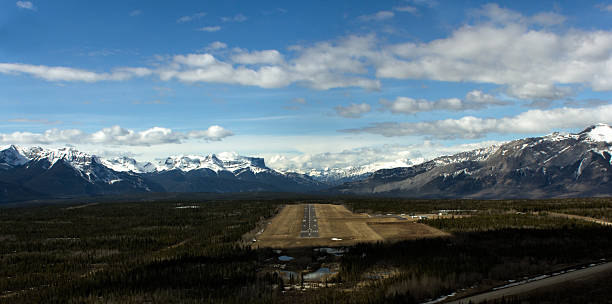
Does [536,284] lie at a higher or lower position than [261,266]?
higher

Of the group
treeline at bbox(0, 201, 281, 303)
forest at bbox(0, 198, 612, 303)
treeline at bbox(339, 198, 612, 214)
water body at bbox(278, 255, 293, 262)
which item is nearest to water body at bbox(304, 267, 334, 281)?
forest at bbox(0, 198, 612, 303)

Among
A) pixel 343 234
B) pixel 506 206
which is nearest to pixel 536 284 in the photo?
pixel 343 234

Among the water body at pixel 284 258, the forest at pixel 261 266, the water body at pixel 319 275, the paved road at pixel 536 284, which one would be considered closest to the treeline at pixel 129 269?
the forest at pixel 261 266

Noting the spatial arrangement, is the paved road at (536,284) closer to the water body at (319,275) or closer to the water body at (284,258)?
the water body at (319,275)

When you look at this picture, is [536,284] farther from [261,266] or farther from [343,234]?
[343,234]

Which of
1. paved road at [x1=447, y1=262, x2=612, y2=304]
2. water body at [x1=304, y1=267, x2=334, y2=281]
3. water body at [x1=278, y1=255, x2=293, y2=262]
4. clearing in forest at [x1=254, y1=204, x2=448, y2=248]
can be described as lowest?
water body at [x1=304, y1=267, x2=334, y2=281]

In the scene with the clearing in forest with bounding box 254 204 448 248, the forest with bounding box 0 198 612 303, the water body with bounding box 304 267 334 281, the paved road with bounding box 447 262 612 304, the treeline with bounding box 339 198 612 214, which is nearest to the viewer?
the paved road with bounding box 447 262 612 304

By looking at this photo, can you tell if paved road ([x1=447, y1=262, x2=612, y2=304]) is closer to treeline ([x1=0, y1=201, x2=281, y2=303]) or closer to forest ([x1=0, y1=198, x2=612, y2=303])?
forest ([x1=0, y1=198, x2=612, y2=303])

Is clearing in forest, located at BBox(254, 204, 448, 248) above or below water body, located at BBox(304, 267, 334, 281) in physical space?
above
